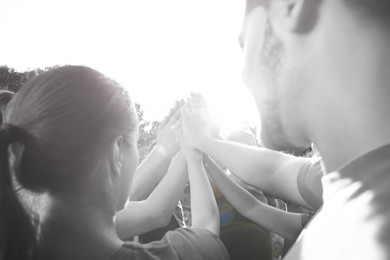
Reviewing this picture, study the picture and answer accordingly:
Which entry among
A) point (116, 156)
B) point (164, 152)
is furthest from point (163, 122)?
point (116, 156)

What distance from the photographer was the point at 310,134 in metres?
1.10

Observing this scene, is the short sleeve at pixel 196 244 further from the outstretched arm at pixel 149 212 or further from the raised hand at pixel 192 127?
the raised hand at pixel 192 127

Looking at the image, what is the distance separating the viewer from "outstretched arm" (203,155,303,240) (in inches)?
98.7

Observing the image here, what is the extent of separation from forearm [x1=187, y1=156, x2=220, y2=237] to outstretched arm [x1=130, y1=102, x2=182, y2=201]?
636mm

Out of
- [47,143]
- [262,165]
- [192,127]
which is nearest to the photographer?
[47,143]

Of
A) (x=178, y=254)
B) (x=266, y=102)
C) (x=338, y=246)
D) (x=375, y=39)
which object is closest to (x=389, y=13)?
(x=375, y=39)

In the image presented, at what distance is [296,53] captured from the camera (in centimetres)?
106

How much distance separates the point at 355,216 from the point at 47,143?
1173 mm

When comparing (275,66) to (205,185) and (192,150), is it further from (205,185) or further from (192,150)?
(192,150)

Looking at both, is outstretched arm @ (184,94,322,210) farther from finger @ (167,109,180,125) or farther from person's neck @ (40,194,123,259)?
person's neck @ (40,194,123,259)

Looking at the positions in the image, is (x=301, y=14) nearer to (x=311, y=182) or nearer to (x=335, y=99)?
(x=335, y=99)

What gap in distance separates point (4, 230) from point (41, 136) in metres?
0.44

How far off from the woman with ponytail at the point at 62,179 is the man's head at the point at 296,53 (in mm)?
684

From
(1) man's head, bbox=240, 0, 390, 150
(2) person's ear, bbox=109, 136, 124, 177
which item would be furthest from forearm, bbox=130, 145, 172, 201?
(1) man's head, bbox=240, 0, 390, 150
